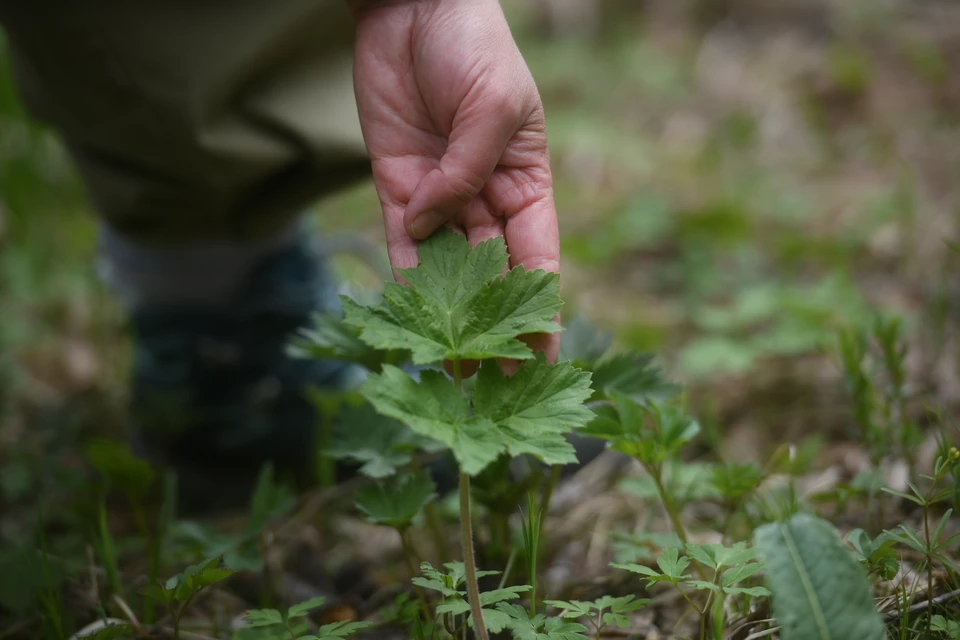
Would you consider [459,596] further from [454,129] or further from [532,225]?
[454,129]

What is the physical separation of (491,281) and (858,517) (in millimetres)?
973

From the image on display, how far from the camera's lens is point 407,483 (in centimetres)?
125

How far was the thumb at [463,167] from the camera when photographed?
3.94 feet

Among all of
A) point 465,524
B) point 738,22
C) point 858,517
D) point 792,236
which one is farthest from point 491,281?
point 738,22

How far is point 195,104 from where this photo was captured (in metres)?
1.85

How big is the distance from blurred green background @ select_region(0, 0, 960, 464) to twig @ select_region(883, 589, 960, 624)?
0.89m

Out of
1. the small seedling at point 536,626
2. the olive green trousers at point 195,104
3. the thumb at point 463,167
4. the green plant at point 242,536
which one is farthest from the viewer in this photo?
the olive green trousers at point 195,104

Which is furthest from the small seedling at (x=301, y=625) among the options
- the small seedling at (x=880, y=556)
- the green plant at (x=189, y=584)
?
the small seedling at (x=880, y=556)

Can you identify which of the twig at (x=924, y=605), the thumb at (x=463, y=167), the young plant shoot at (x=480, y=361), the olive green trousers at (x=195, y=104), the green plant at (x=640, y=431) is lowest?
the twig at (x=924, y=605)

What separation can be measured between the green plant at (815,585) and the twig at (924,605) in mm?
191

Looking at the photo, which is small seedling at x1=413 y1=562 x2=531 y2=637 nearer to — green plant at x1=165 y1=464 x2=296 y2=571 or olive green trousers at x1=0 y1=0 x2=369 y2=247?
green plant at x1=165 y1=464 x2=296 y2=571

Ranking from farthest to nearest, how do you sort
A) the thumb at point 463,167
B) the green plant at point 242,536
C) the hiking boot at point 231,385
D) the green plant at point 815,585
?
the hiking boot at point 231,385, the green plant at point 242,536, the thumb at point 463,167, the green plant at point 815,585

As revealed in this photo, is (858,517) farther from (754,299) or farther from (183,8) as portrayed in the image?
(183,8)

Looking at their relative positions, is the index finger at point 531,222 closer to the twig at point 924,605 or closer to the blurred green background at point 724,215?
the twig at point 924,605
